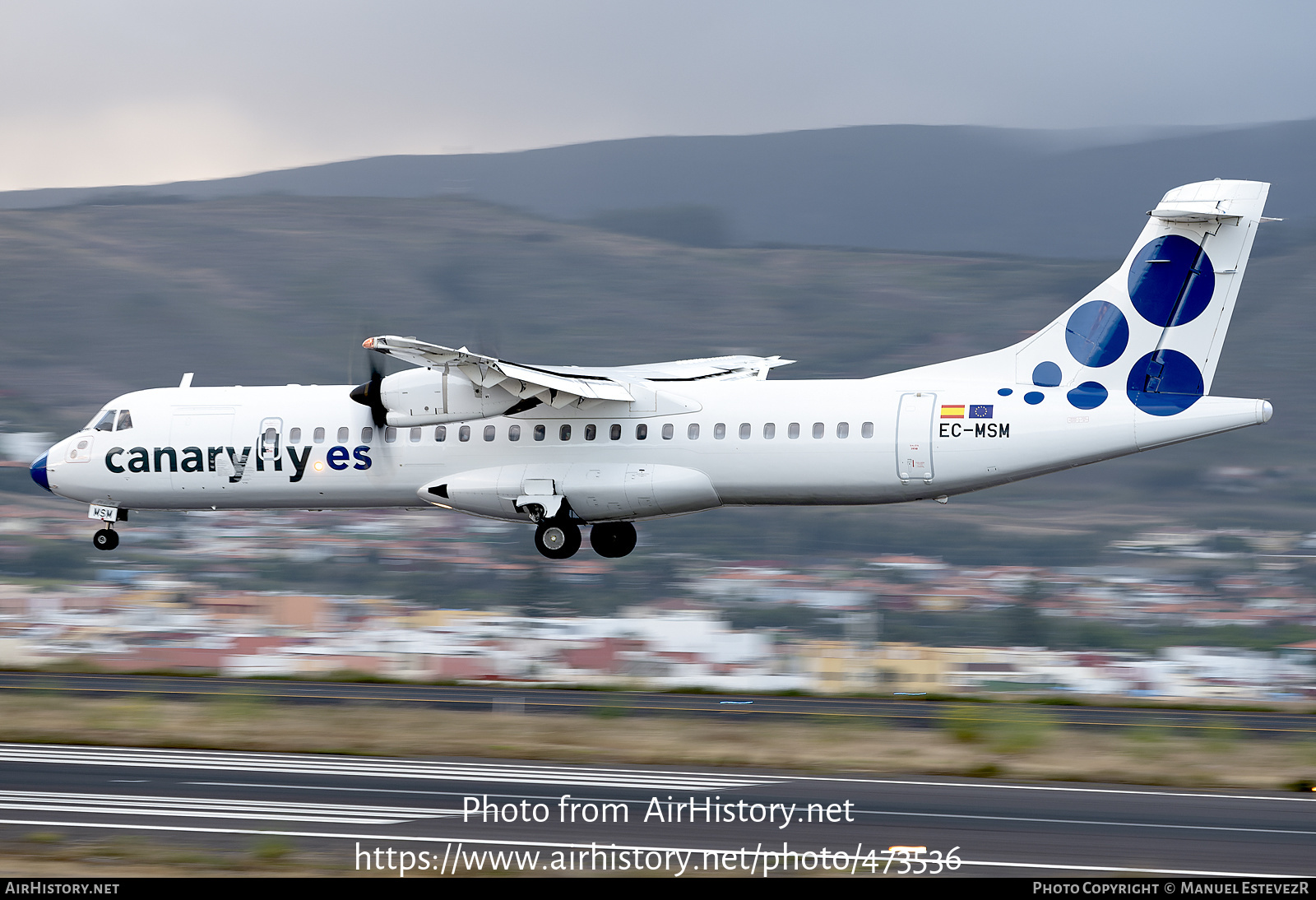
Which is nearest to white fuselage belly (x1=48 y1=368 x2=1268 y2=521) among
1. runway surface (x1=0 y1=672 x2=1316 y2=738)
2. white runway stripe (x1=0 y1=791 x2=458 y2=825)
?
runway surface (x1=0 y1=672 x2=1316 y2=738)

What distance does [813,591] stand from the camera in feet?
254

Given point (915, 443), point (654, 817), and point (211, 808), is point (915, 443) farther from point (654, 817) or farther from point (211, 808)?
point (211, 808)

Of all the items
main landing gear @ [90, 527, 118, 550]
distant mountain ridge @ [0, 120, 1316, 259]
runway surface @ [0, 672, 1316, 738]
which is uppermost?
distant mountain ridge @ [0, 120, 1316, 259]

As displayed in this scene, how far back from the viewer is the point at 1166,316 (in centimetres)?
2573

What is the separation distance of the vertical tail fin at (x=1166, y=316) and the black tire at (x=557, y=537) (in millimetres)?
9813

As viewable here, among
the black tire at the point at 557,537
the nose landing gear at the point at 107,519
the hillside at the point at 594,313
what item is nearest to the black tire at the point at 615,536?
the black tire at the point at 557,537

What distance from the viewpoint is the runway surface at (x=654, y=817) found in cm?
1462

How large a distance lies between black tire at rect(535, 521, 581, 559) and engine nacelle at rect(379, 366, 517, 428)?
2800 mm

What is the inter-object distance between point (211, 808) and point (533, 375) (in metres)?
11.6

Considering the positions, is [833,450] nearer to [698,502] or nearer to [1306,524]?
[698,502]

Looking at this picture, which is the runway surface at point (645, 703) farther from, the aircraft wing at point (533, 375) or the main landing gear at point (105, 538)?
the aircraft wing at point (533, 375)

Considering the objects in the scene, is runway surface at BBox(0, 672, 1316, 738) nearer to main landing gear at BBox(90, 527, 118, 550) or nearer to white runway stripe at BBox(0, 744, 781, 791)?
main landing gear at BBox(90, 527, 118, 550)

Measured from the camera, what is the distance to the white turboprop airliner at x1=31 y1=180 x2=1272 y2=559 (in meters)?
25.5

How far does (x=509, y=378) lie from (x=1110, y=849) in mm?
15822
